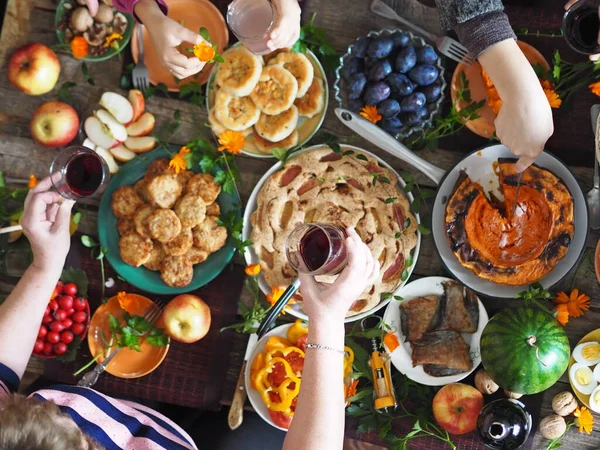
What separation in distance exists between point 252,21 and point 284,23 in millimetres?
114

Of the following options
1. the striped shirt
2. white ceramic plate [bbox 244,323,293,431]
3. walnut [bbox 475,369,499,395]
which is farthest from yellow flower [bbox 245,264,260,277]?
walnut [bbox 475,369,499,395]

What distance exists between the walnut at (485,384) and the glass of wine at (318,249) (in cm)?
62

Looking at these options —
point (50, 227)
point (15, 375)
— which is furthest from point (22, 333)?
point (50, 227)

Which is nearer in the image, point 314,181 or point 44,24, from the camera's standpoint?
point 314,181

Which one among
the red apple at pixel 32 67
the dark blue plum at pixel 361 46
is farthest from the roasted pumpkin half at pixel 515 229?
Result: the red apple at pixel 32 67

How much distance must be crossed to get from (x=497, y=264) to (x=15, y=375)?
1.20 meters

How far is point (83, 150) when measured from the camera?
169 cm

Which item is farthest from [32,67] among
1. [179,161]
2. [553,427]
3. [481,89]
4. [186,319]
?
[553,427]

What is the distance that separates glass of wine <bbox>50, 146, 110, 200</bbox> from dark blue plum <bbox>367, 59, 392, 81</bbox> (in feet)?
2.49

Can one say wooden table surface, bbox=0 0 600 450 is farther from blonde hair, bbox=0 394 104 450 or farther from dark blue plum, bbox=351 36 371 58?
blonde hair, bbox=0 394 104 450

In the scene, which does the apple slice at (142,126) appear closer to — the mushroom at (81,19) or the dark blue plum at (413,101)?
the mushroom at (81,19)

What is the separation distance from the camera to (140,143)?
1.85m

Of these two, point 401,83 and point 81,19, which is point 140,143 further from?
point 401,83

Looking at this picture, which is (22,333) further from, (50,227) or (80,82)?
(80,82)
